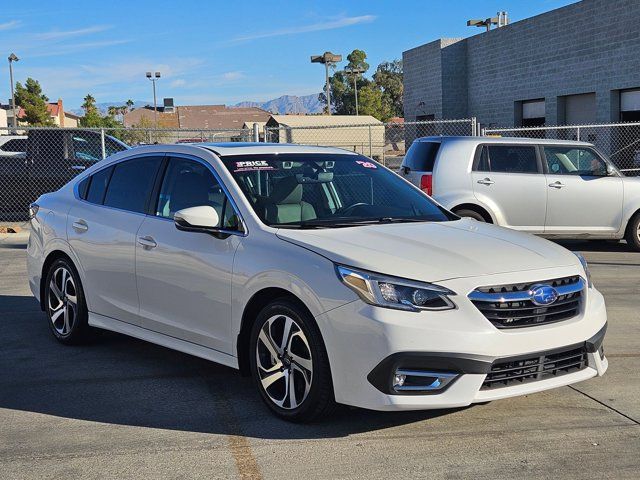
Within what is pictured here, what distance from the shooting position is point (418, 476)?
159 inches

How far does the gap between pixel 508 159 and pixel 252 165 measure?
7333 mm

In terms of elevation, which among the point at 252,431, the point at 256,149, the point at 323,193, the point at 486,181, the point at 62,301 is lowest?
the point at 252,431

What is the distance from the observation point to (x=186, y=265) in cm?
534

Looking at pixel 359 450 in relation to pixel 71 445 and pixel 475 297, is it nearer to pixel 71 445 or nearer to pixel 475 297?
pixel 475 297

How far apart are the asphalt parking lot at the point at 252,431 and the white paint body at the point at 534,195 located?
18.9 feet

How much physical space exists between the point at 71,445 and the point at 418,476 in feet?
6.37

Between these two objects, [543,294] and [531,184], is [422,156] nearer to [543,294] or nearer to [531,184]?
[531,184]

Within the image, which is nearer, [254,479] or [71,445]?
[254,479]

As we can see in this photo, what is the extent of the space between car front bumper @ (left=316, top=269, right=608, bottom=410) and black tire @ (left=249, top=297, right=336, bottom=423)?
81 millimetres

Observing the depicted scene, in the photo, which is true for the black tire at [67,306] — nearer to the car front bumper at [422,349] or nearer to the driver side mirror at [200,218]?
the driver side mirror at [200,218]

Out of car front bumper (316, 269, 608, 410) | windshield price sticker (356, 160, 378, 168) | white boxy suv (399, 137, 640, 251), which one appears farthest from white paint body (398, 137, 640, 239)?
car front bumper (316, 269, 608, 410)

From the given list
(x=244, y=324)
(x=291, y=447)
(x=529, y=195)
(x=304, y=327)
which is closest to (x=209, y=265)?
(x=244, y=324)

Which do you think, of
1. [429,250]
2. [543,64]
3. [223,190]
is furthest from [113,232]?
[543,64]

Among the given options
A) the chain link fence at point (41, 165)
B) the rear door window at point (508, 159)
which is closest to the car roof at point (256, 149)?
the rear door window at point (508, 159)
